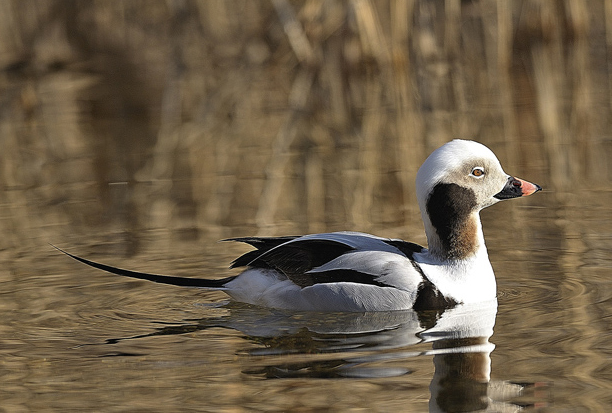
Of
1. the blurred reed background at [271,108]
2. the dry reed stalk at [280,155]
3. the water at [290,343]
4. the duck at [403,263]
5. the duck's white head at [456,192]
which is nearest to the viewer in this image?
the water at [290,343]

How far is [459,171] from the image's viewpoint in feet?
19.1

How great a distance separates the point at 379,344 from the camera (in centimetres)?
509

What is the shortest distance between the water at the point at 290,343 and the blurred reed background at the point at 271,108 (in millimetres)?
887

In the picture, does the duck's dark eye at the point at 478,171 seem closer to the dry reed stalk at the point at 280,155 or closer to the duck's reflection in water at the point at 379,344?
the duck's reflection in water at the point at 379,344

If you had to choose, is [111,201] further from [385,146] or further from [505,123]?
[505,123]

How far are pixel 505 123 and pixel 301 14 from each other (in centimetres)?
310

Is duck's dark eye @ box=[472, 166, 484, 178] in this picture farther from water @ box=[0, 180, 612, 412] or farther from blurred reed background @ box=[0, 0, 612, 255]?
blurred reed background @ box=[0, 0, 612, 255]

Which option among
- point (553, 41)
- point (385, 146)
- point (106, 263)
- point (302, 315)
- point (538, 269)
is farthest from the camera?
point (553, 41)

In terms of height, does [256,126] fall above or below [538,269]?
above

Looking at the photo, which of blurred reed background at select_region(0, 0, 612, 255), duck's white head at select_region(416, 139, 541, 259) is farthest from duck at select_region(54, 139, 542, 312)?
blurred reed background at select_region(0, 0, 612, 255)

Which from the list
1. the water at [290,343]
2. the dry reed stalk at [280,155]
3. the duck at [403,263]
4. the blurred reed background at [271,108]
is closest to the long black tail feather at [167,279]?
the duck at [403,263]

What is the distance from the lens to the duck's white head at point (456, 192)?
582 cm

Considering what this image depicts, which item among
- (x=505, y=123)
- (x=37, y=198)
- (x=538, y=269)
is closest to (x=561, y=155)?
(x=505, y=123)

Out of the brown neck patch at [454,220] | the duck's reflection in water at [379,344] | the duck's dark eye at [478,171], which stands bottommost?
the duck's reflection in water at [379,344]
